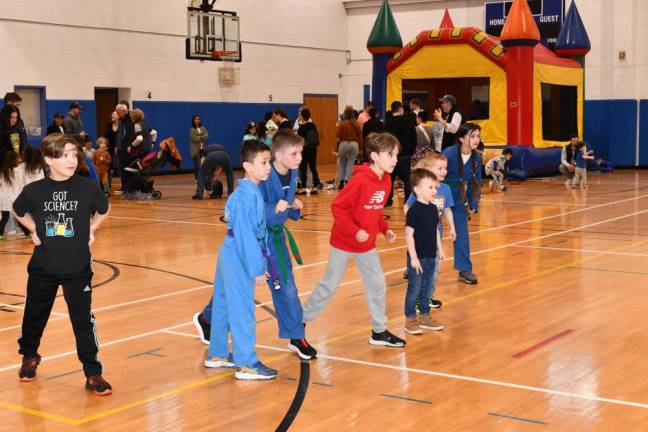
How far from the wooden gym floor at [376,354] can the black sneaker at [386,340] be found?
0.09 meters

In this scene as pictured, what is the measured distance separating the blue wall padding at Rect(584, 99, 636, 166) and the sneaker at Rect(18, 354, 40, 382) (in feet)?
73.8

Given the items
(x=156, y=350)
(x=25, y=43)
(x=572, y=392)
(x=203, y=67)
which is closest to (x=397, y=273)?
(x=156, y=350)

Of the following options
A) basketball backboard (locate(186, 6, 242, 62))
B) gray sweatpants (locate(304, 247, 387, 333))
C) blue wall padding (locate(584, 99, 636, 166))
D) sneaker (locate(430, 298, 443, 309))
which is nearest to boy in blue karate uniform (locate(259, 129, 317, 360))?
gray sweatpants (locate(304, 247, 387, 333))

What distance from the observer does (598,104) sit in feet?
83.8

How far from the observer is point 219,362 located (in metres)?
5.65

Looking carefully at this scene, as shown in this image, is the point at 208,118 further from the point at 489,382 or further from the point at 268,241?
the point at 489,382

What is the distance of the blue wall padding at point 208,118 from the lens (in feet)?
77.6

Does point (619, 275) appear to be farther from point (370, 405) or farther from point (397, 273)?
point (370, 405)

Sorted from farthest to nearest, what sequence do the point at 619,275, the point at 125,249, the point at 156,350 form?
the point at 125,249 → the point at 619,275 → the point at 156,350

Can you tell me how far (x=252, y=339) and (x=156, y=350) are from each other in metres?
1.03

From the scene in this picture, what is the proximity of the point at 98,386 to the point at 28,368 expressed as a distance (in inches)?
21.7

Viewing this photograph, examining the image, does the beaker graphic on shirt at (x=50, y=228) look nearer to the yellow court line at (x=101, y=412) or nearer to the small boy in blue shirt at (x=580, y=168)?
the yellow court line at (x=101, y=412)

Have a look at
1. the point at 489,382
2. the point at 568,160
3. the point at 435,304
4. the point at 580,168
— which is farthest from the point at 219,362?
the point at 568,160

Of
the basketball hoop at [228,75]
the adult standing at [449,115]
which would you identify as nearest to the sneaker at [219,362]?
the adult standing at [449,115]
